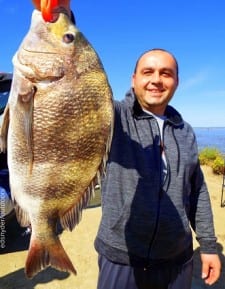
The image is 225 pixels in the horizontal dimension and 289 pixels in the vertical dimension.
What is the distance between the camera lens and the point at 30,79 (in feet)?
4.99

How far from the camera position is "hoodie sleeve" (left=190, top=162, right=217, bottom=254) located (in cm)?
266

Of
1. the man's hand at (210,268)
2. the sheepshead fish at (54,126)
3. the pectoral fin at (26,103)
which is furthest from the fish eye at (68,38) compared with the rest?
the man's hand at (210,268)

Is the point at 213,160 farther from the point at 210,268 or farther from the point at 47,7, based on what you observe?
the point at 47,7

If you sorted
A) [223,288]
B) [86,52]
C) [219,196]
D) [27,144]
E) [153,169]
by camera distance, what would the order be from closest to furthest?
[27,144], [86,52], [153,169], [223,288], [219,196]

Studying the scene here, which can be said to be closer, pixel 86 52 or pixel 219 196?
pixel 86 52

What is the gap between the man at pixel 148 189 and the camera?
2.29 metres

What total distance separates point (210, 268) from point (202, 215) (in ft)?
1.28

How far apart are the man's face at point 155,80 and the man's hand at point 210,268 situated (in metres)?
1.18

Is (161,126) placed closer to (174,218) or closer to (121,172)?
(121,172)

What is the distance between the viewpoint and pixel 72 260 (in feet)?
15.3

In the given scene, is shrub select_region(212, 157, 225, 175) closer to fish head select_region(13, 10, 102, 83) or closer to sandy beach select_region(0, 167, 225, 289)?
sandy beach select_region(0, 167, 225, 289)

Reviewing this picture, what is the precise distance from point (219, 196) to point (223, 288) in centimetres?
403

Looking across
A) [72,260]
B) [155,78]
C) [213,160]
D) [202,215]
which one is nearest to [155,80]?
[155,78]

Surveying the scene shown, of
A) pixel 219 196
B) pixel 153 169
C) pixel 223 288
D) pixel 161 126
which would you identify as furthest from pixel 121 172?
pixel 219 196
